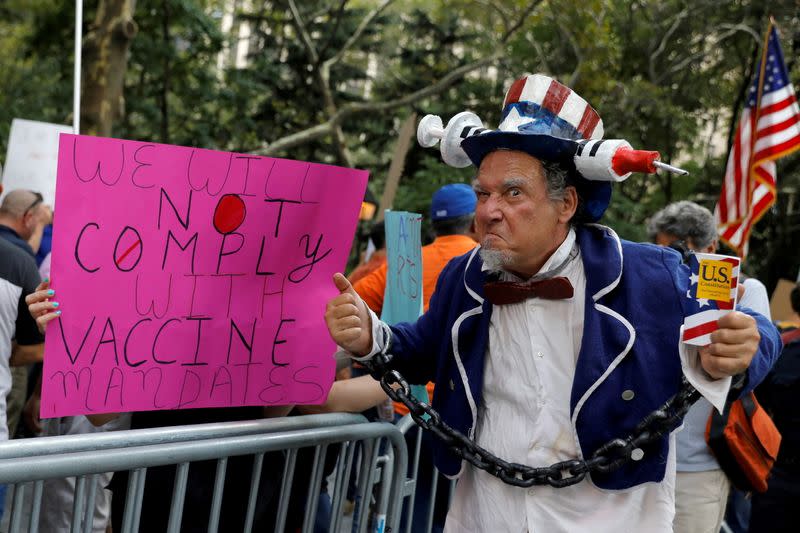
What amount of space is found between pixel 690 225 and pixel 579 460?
2.31m

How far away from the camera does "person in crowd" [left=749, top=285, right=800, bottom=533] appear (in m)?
4.93

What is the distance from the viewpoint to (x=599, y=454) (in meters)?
2.40

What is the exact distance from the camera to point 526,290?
254cm

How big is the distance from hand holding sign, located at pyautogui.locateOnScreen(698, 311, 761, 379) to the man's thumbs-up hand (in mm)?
1024

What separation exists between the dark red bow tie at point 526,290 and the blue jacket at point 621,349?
0.06 metres

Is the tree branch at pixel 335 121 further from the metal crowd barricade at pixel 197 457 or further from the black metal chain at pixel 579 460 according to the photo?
the black metal chain at pixel 579 460

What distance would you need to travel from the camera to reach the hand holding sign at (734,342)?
210 centimetres

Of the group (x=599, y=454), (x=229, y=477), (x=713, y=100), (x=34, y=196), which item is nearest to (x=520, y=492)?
(x=599, y=454)

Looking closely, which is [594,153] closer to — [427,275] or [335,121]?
[427,275]

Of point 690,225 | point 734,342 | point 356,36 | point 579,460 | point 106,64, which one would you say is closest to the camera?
point 734,342

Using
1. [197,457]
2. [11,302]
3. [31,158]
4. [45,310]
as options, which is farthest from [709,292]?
[31,158]

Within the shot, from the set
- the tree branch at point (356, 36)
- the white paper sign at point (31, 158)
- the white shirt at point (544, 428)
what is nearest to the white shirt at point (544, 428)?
the white shirt at point (544, 428)

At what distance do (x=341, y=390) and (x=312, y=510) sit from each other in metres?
0.45

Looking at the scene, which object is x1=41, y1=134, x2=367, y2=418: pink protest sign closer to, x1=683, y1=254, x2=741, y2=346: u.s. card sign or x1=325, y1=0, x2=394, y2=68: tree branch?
→ x1=683, y1=254, x2=741, y2=346: u.s. card sign
